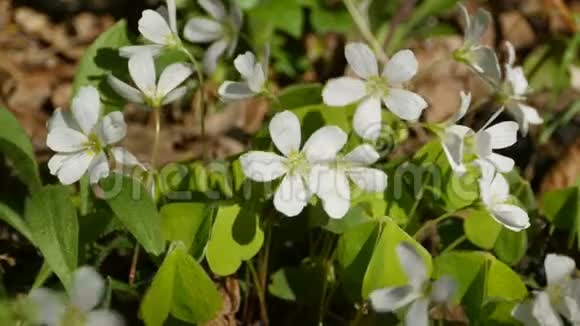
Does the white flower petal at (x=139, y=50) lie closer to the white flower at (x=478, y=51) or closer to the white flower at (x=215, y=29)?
the white flower at (x=215, y=29)

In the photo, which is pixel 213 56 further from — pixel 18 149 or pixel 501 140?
pixel 501 140

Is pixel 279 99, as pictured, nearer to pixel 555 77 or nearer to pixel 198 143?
pixel 198 143

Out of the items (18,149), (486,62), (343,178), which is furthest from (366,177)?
(18,149)

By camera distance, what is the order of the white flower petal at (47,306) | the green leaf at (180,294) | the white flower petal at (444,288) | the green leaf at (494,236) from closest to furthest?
Answer: the white flower petal at (47,306)
the white flower petal at (444,288)
the green leaf at (180,294)
the green leaf at (494,236)

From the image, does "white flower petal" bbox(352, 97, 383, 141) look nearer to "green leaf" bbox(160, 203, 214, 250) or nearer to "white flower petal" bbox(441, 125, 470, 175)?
"white flower petal" bbox(441, 125, 470, 175)

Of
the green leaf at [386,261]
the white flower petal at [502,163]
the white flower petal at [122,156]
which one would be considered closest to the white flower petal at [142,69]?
the white flower petal at [122,156]

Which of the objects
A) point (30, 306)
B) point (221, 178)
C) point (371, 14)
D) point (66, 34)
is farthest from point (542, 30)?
point (30, 306)
